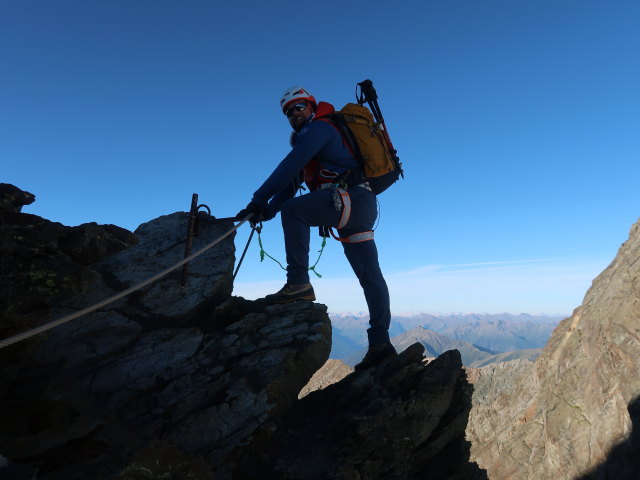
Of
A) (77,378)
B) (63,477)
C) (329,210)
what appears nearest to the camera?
(63,477)

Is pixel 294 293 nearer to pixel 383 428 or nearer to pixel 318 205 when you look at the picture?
pixel 318 205

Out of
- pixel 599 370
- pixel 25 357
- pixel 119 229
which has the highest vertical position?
pixel 119 229

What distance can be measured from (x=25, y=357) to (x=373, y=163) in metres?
7.60

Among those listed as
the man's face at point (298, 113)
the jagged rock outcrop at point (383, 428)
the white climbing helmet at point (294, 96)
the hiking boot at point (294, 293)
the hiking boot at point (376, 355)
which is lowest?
the jagged rock outcrop at point (383, 428)

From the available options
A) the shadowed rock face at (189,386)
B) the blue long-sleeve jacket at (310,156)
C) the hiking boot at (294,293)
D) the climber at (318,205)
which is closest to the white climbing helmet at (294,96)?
the climber at (318,205)

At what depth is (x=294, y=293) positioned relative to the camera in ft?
30.7

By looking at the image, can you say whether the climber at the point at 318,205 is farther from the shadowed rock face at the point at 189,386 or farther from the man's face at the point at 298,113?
the shadowed rock face at the point at 189,386

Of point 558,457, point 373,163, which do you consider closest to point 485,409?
point 558,457

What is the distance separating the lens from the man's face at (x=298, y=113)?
30.8ft

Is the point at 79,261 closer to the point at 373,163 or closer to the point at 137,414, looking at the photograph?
the point at 137,414

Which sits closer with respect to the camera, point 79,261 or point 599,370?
point 79,261

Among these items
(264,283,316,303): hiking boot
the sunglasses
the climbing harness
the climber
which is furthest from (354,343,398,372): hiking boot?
the sunglasses

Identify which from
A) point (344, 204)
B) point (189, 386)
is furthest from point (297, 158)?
point (189, 386)

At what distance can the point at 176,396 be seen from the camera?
7262 millimetres
